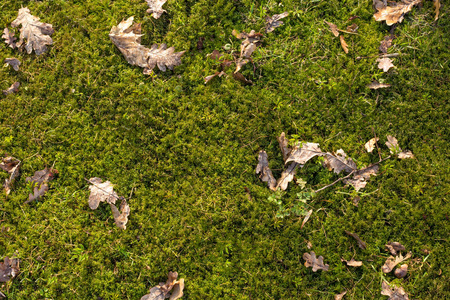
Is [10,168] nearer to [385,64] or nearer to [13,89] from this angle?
[13,89]

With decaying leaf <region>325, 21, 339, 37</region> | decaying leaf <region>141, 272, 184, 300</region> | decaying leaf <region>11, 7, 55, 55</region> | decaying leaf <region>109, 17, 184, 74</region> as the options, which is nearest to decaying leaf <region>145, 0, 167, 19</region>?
decaying leaf <region>109, 17, 184, 74</region>

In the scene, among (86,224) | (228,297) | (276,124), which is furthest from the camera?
(276,124)

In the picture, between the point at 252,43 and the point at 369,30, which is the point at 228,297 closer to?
the point at 252,43

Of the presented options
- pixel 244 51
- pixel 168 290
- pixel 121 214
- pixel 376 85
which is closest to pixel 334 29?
pixel 376 85

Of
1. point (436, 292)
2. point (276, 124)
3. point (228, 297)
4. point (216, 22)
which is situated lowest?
point (436, 292)

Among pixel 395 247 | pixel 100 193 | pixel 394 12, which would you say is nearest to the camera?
pixel 395 247

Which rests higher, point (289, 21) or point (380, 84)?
point (289, 21)

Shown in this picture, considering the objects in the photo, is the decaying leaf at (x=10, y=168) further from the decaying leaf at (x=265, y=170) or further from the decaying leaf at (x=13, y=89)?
the decaying leaf at (x=265, y=170)

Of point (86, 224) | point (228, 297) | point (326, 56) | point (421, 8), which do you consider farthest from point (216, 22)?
point (228, 297)
